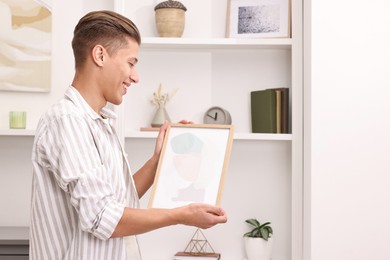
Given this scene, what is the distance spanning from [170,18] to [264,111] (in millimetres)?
674

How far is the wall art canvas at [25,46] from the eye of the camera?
339cm

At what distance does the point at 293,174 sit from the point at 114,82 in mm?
1541

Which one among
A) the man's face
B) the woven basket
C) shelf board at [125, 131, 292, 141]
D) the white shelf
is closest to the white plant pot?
shelf board at [125, 131, 292, 141]

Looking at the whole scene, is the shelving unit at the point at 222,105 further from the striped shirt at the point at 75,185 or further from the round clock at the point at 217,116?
the striped shirt at the point at 75,185

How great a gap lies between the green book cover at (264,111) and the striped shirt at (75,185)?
1.48m

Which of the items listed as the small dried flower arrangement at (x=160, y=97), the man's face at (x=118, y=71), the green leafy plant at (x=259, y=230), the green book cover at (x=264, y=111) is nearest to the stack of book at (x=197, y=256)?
the green leafy plant at (x=259, y=230)

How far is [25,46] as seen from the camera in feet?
11.1

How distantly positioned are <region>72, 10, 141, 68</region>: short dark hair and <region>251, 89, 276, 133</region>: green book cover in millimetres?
1529

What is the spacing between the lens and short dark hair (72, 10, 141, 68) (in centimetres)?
185
